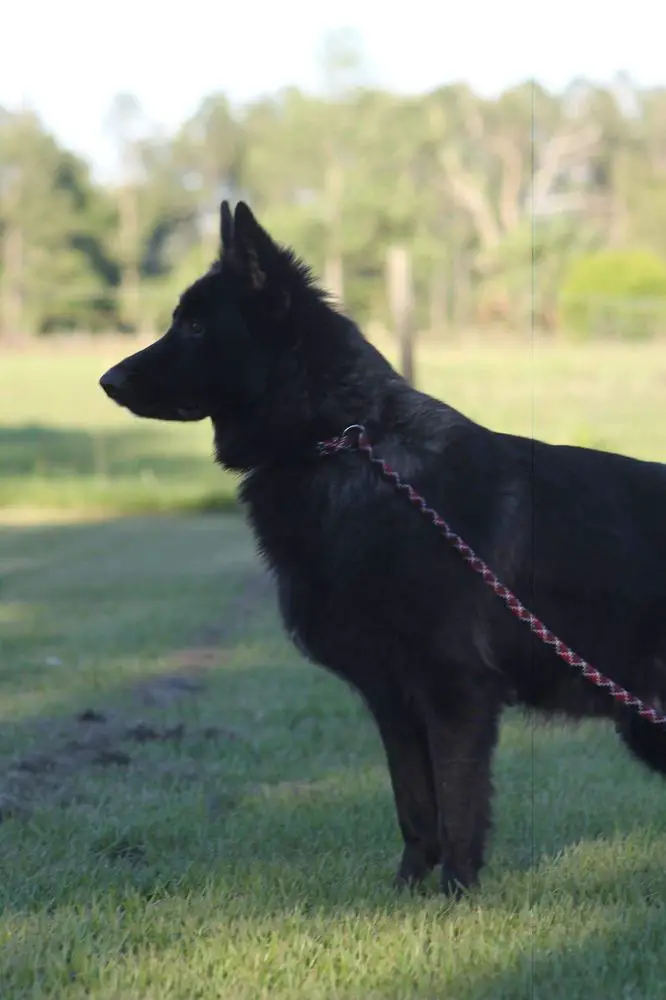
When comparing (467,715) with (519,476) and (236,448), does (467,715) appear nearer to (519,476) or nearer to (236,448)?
Answer: (519,476)

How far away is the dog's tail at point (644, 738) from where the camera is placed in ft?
13.2

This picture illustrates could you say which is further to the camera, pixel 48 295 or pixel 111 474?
pixel 48 295

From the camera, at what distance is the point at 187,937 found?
336cm

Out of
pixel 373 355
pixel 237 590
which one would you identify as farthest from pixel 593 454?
pixel 237 590

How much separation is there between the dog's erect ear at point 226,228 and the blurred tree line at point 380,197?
1091 inches

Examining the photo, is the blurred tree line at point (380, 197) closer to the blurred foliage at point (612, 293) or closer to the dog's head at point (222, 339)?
the blurred foliage at point (612, 293)

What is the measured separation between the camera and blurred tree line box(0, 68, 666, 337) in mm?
36062

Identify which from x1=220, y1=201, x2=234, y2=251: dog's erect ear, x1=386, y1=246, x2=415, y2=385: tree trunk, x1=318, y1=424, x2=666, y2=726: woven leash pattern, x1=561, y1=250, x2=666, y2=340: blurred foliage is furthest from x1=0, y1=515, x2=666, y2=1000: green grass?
x1=561, y1=250, x2=666, y2=340: blurred foliage

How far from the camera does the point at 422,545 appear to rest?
12.4 ft

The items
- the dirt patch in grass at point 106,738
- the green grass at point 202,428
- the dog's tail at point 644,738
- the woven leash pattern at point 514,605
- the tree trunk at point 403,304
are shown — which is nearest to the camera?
the woven leash pattern at point 514,605

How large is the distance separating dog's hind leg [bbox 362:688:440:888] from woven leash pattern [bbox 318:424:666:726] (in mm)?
490

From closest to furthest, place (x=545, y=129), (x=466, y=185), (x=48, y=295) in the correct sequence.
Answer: (x=48, y=295) < (x=545, y=129) < (x=466, y=185)

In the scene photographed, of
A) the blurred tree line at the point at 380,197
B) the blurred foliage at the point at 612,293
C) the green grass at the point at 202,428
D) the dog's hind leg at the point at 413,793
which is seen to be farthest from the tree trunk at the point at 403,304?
the dog's hind leg at the point at 413,793

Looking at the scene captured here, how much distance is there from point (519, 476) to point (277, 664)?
15.4 feet
